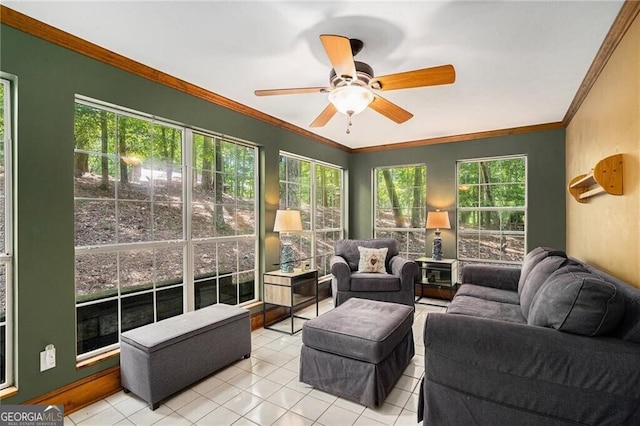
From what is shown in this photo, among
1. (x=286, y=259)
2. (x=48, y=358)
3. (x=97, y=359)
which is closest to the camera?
(x=48, y=358)

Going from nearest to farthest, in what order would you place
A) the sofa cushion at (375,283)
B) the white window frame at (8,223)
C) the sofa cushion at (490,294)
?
1. the white window frame at (8,223)
2. the sofa cushion at (490,294)
3. the sofa cushion at (375,283)

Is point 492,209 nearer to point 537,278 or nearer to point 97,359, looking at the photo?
point 537,278

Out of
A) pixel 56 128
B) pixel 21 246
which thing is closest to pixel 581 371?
pixel 21 246

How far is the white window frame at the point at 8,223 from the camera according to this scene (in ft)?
6.36

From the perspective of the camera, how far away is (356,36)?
2109mm

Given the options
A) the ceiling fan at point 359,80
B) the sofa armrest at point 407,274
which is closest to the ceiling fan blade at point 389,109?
the ceiling fan at point 359,80

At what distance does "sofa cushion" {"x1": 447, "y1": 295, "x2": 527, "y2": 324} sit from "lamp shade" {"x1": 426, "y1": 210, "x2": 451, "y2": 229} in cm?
172

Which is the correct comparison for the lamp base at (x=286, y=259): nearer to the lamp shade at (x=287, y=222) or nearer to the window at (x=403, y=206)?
the lamp shade at (x=287, y=222)

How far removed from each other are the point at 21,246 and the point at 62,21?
1.43 meters

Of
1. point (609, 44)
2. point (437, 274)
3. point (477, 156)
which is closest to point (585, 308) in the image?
point (609, 44)

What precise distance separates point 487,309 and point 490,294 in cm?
52

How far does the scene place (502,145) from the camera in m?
4.52

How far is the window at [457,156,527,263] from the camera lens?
14.8ft

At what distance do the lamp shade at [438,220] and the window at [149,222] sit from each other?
2644 mm
